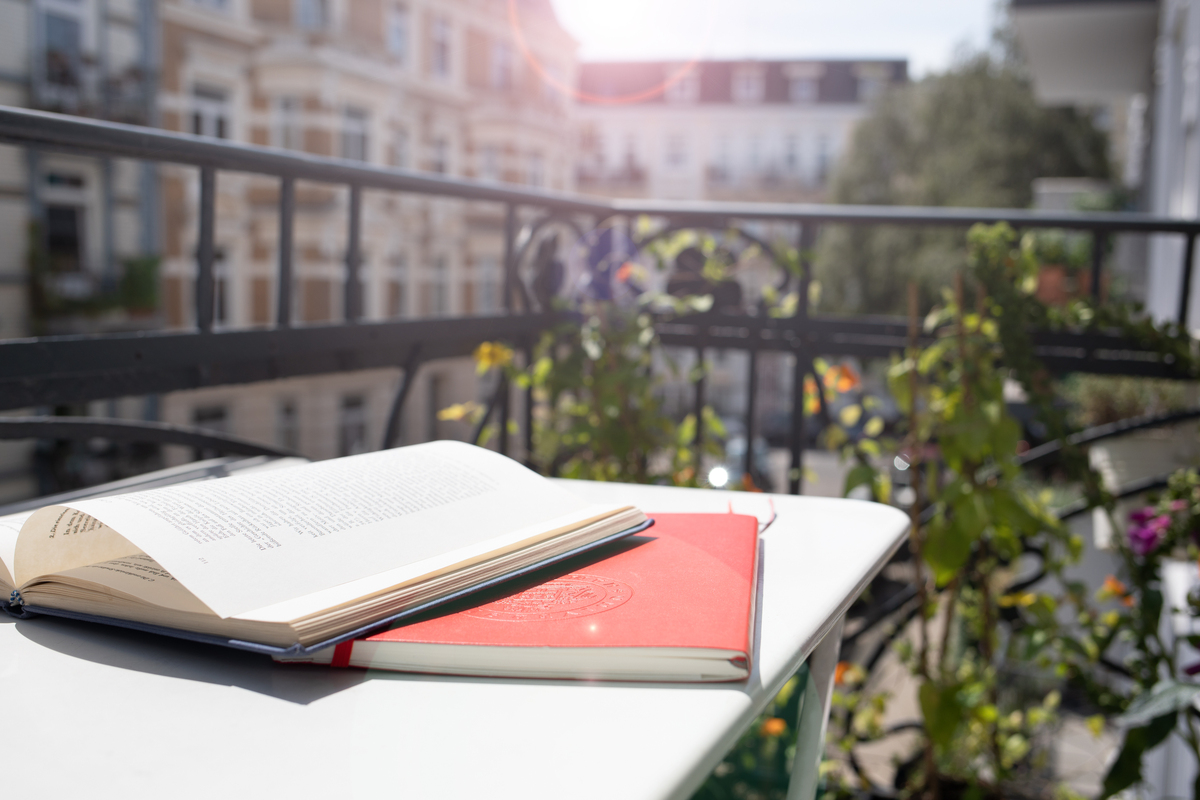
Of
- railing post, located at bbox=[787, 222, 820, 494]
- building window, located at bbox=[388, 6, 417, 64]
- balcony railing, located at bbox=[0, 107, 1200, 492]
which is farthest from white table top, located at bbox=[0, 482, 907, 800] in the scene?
building window, located at bbox=[388, 6, 417, 64]

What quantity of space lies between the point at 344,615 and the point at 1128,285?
7.45 metres

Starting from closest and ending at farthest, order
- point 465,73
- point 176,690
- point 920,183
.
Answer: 1. point 176,690
2. point 920,183
3. point 465,73

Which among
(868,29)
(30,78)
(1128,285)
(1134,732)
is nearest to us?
(1134,732)

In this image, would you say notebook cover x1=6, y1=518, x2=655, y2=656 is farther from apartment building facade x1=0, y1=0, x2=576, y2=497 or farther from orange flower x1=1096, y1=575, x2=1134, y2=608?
apartment building facade x1=0, y1=0, x2=576, y2=497

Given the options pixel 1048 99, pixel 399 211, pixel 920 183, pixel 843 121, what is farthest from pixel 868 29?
pixel 1048 99

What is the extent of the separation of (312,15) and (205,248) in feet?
55.1

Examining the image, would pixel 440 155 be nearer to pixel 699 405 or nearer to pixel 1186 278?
pixel 699 405

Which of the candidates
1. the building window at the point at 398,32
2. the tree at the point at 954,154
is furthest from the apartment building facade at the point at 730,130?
the building window at the point at 398,32

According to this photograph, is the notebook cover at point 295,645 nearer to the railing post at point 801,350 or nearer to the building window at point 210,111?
the railing post at point 801,350

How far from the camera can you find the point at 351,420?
1828cm

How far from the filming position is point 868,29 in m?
27.6

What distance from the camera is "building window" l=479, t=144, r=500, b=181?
1994cm

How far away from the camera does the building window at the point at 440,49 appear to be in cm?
1839

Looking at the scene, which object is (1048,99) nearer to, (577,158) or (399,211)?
(399,211)
